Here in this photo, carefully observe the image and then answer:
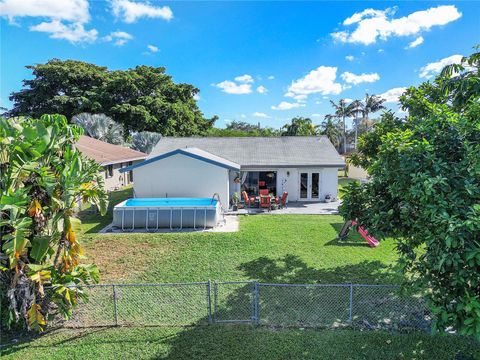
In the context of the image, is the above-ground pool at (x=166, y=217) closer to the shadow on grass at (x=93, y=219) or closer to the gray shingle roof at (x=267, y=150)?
the shadow on grass at (x=93, y=219)

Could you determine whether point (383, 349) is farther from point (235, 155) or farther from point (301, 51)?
point (301, 51)

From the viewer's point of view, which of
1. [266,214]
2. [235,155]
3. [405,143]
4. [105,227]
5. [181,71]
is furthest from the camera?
[181,71]

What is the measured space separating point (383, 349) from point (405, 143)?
4244mm


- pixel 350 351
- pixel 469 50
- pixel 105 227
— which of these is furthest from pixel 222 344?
pixel 105 227

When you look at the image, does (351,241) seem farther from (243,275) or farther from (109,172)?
(109,172)

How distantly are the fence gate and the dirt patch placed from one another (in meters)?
3.33

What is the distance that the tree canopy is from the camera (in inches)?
1505

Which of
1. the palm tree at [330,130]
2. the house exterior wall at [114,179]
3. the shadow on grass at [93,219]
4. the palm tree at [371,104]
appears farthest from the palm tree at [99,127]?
the palm tree at [371,104]

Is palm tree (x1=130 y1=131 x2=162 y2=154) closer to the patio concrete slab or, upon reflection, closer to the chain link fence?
the patio concrete slab

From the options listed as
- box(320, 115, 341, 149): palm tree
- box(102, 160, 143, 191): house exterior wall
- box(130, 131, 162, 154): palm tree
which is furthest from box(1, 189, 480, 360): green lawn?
box(320, 115, 341, 149): palm tree

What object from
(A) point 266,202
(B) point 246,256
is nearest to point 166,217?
(B) point 246,256

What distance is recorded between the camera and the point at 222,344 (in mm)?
6055

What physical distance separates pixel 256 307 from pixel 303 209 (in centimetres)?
1199

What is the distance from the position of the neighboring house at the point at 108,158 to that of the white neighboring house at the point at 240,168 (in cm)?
335
